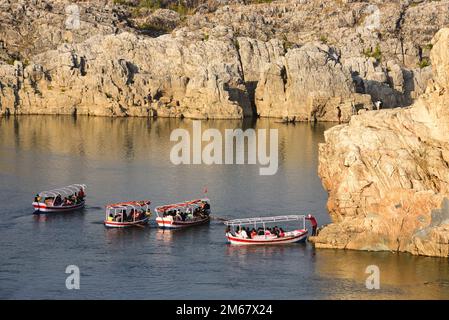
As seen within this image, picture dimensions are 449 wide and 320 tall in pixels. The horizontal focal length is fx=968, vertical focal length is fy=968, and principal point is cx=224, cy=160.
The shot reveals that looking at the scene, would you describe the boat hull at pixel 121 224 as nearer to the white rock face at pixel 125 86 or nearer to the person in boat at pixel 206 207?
the person in boat at pixel 206 207

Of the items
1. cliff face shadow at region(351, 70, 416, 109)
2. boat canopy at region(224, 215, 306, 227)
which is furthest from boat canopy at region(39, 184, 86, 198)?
cliff face shadow at region(351, 70, 416, 109)

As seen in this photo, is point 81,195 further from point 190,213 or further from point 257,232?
point 257,232

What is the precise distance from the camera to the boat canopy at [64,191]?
87.4 m

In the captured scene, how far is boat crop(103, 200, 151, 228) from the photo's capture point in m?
78.2

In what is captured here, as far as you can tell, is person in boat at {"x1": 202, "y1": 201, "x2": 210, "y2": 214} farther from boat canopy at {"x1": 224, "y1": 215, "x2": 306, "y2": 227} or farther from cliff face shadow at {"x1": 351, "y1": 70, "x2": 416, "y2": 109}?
cliff face shadow at {"x1": 351, "y1": 70, "x2": 416, "y2": 109}

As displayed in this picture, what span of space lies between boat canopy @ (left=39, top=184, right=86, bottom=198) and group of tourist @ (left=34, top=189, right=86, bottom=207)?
531 mm

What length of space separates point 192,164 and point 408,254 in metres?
50.5

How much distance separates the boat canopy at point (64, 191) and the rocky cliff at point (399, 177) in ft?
95.1

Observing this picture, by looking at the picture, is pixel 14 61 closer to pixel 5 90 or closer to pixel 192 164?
pixel 5 90

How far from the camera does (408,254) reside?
65750 millimetres

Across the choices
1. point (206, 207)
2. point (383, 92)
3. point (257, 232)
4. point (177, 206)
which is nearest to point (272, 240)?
point (257, 232)

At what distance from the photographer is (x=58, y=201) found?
8575 centimetres

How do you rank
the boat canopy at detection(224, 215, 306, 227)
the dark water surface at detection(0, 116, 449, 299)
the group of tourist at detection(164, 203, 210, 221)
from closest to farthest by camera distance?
the dark water surface at detection(0, 116, 449, 299) < the boat canopy at detection(224, 215, 306, 227) < the group of tourist at detection(164, 203, 210, 221)

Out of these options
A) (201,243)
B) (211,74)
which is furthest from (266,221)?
(211,74)
